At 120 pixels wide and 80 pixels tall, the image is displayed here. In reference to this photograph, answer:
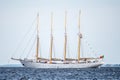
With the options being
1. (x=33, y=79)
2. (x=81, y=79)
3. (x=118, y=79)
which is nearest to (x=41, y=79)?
(x=33, y=79)

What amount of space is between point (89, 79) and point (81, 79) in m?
2.06

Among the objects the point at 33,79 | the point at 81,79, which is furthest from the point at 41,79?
the point at 81,79

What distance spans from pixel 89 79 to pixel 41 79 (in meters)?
12.2

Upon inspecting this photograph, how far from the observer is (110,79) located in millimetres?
130375

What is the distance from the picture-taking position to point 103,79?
5133 inches

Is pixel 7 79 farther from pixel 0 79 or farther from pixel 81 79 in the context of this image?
pixel 81 79

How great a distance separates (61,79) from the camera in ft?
424

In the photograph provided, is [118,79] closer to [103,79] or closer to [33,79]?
[103,79]

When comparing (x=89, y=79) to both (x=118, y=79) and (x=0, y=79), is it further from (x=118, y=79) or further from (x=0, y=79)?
(x=0, y=79)

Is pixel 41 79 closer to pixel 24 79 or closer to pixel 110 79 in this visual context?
pixel 24 79

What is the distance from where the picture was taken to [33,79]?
129250 millimetres

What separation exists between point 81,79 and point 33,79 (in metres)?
12.2

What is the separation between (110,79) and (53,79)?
14439 millimetres

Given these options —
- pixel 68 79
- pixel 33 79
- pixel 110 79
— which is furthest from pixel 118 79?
pixel 33 79
